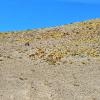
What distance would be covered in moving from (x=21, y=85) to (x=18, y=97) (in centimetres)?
212

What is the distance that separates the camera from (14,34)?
54688 mm

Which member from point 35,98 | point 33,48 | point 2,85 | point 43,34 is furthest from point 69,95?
point 43,34

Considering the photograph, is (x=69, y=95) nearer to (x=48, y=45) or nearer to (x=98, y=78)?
(x=98, y=78)

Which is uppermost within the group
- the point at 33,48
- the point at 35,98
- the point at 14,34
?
the point at 14,34

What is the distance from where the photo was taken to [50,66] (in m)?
33.5

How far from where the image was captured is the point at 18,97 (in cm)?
2566

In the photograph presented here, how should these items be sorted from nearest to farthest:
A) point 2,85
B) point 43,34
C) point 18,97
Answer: point 18,97 → point 2,85 → point 43,34

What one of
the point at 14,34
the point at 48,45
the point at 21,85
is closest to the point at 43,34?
the point at 14,34

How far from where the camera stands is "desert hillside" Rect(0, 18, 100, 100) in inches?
1051

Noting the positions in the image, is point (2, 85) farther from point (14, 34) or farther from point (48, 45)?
point (14, 34)

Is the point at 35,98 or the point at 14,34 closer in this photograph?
the point at 35,98

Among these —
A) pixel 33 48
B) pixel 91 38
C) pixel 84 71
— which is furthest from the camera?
pixel 91 38

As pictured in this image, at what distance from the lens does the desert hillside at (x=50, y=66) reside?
26.7 meters

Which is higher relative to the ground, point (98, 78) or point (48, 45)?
point (48, 45)
